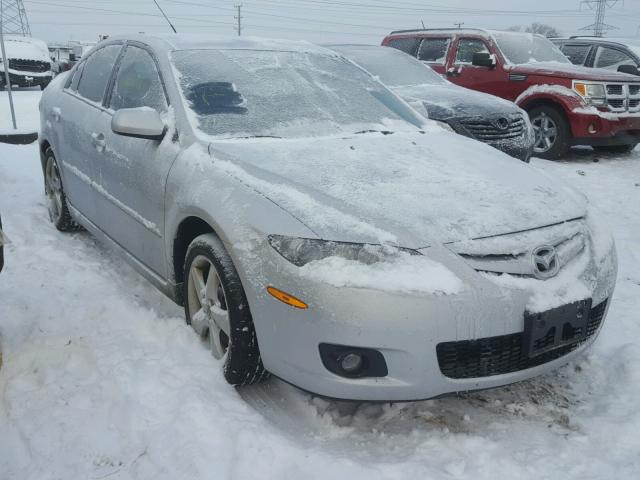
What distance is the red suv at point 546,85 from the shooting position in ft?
26.0

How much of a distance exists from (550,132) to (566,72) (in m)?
0.83

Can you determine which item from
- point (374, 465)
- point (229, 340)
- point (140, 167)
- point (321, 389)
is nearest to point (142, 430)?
point (229, 340)

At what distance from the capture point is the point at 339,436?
244 centimetres

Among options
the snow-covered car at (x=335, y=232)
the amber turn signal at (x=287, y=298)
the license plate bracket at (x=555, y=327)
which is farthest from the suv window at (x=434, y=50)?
the amber turn signal at (x=287, y=298)

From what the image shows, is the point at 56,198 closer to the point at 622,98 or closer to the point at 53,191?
the point at 53,191

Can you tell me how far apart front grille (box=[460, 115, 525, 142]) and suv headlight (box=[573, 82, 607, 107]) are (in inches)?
75.3

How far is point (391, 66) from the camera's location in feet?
25.5

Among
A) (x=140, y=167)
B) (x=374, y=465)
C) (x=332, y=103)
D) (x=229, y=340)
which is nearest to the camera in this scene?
(x=374, y=465)

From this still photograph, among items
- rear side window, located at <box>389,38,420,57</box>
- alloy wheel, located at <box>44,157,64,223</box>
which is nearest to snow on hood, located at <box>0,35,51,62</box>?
rear side window, located at <box>389,38,420,57</box>

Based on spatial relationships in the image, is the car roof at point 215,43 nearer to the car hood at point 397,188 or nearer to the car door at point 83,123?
the car door at point 83,123

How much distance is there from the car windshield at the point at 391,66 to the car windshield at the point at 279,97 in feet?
12.3

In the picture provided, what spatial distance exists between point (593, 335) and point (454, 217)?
2.87 feet

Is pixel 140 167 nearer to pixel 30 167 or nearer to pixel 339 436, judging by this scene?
pixel 339 436

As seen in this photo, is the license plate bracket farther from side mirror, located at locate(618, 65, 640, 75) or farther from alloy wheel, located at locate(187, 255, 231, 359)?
side mirror, located at locate(618, 65, 640, 75)
